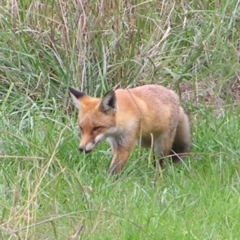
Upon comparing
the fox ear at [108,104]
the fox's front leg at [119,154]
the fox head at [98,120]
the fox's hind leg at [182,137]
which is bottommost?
the fox's hind leg at [182,137]

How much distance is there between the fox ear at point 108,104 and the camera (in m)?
6.60

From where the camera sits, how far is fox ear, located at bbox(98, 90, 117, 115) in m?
6.60

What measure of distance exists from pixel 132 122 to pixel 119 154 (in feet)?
1.03

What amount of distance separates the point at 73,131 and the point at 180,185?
144 centimetres

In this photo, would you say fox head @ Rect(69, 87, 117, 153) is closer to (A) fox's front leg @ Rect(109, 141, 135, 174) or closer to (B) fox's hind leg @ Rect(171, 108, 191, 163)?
(A) fox's front leg @ Rect(109, 141, 135, 174)

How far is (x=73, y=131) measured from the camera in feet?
23.6

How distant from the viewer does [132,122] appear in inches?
269

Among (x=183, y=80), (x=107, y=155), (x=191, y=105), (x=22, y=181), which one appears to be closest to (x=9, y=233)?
(x=22, y=181)

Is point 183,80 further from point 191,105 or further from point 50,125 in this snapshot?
point 50,125

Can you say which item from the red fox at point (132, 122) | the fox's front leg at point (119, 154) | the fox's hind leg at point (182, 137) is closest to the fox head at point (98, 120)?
the red fox at point (132, 122)

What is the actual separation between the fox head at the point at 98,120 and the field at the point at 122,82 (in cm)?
23

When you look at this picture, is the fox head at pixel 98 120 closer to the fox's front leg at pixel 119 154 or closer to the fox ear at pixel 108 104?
the fox ear at pixel 108 104

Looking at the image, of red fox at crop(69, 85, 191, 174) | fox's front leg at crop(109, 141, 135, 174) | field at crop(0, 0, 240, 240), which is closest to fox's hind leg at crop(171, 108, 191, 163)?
red fox at crop(69, 85, 191, 174)

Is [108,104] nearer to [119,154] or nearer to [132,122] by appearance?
[132,122]
